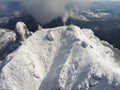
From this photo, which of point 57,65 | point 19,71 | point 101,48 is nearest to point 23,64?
point 19,71

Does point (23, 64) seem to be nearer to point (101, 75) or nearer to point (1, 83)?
point (1, 83)

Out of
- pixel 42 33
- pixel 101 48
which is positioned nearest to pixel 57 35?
pixel 42 33

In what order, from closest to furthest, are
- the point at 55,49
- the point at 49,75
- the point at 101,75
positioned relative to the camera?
the point at 101,75
the point at 49,75
the point at 55,49

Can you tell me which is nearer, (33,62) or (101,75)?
(101,75)

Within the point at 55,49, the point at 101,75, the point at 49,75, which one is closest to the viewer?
the point at 101,75

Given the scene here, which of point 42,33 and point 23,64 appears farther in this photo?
point 42,33

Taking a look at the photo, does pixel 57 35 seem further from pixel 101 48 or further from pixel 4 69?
pixel 4 69
